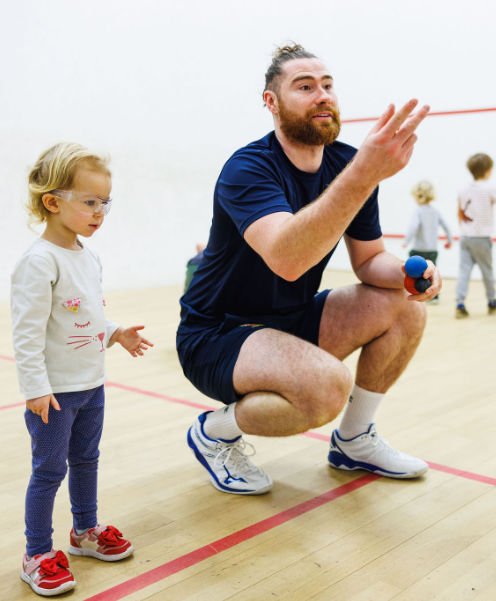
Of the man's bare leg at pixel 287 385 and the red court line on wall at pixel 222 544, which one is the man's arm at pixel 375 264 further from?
the red court line on wall at pixel 222 544

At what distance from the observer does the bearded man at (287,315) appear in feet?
4.85

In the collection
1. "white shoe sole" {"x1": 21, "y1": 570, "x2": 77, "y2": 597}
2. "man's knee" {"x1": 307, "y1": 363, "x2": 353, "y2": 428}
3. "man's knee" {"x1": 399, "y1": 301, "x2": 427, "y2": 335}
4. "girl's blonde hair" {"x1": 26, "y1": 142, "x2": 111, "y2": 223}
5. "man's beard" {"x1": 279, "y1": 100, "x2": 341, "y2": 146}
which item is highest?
"man's beard" {"x1": 279, "y1": 100, "x2": 341, "y2": 146}

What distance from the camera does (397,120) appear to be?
1137 millimetres

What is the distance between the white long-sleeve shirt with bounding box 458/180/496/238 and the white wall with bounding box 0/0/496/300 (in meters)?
1.69

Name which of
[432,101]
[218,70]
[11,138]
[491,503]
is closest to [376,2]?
[432,101]

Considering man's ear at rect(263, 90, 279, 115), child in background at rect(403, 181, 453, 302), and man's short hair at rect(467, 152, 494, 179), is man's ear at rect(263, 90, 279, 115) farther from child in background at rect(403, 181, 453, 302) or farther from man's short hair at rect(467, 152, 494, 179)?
child in background at rect(403, 181, 453, 302)

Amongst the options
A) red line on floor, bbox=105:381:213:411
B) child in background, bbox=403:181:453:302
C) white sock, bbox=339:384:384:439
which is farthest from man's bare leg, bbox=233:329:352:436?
child in background, bbox=403:181:453:302

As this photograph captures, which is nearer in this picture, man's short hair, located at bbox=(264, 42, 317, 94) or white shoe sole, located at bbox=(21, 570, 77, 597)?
white shoe sole, located at bbox=(21, 570, 77, 597)

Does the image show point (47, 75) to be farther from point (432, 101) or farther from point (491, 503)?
point (491, 503)

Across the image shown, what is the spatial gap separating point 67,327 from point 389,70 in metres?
5.80

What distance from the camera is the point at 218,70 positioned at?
6422 mm

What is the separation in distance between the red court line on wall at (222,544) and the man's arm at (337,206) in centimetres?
48

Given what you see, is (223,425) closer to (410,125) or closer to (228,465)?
(228,465)

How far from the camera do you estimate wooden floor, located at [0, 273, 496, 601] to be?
1208mm
